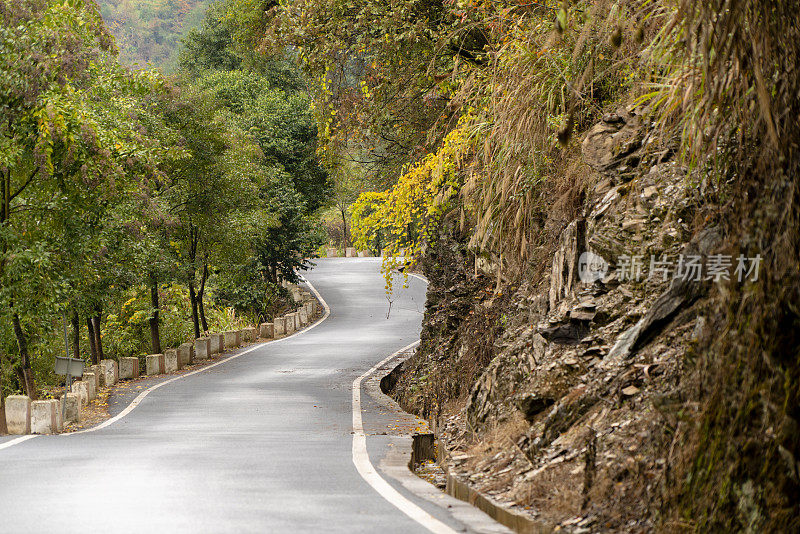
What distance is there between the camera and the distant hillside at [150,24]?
11388cm

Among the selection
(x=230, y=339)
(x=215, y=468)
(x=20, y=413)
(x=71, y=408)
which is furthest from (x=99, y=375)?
(x=215, y=468)

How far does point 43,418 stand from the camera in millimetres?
14594

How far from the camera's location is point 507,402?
396 inches

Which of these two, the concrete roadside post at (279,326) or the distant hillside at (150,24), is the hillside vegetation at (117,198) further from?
the distant hillside at (150,24)

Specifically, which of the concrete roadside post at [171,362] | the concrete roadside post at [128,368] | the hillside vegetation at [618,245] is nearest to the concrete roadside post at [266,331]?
the concrete roadside post at [171,362]

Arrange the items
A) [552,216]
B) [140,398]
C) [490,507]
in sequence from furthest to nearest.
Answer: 1. [140,398]
2. [552,216]
3. [490,507]

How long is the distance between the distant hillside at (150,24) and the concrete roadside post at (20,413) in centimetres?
10191

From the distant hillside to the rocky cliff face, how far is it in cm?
10711

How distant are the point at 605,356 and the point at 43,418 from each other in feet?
31.9

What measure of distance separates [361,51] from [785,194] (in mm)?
12531

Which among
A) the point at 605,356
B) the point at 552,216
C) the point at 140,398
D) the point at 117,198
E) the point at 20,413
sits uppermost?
the point at 117,198

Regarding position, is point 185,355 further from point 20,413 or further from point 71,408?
point 20,413

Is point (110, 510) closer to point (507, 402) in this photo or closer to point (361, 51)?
point (507, 402)

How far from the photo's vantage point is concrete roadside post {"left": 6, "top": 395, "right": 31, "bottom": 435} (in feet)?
48.3
